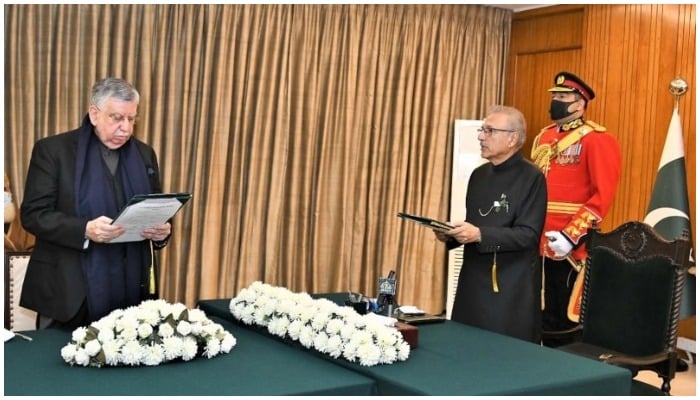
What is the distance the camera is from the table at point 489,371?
224cm

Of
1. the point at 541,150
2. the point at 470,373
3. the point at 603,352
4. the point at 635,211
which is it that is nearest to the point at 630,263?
the point at 603,352

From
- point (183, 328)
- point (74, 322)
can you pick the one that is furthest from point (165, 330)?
point (74, 322)

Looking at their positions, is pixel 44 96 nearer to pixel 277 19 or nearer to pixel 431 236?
pixel 277 19

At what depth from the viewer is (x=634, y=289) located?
347 centimetres

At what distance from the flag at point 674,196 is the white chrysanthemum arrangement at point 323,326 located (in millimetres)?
3216

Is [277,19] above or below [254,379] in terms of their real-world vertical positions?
above

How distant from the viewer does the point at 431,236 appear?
675cm

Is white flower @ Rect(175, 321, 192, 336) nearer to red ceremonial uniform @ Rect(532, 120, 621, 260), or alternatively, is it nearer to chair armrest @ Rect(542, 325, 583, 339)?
chair armrest @ Rect(542, 325, 583, 339)

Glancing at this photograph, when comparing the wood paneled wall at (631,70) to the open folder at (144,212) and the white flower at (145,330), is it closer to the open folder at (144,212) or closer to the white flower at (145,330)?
the open folder at (144,212)

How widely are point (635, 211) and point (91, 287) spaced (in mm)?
4112

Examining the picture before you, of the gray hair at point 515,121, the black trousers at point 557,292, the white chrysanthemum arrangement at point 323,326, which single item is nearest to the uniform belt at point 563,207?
the black trousers at point 557,292

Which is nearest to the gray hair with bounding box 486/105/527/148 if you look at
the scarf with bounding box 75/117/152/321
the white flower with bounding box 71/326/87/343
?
the scarf with bounding box 75/117/152/321

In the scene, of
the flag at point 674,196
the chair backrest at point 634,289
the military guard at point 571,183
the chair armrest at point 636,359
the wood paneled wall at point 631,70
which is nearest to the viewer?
the chair armrest at point 636,359

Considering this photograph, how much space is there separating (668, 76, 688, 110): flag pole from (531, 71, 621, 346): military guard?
2.26 feet
